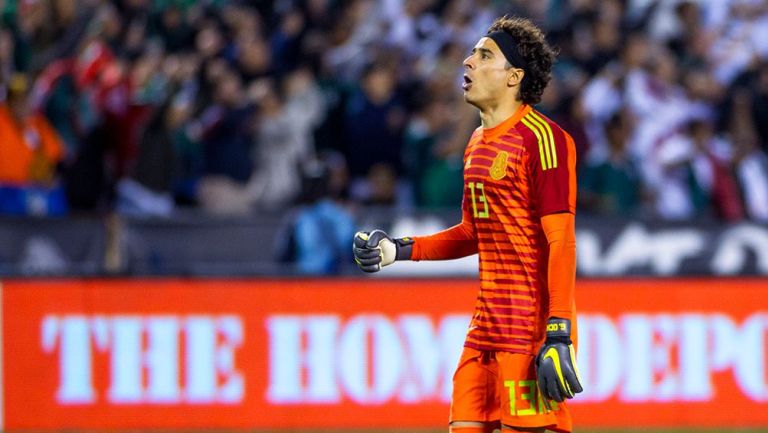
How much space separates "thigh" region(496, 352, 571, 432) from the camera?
5.42m

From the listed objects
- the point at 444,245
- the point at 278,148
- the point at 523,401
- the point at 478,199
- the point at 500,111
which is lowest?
the point at 523,401

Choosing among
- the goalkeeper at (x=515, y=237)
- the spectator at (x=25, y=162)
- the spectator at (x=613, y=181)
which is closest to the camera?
the goalkeeper at (x=515, y=237)

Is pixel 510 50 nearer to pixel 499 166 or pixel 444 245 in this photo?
pixel 499 166

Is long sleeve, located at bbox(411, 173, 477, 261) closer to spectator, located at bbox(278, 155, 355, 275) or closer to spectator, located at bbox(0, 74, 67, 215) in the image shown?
spectator, located at bbox(278, 155, 355, 275)

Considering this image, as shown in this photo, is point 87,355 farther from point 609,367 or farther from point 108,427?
point 609,367

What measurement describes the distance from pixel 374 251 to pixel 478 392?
710 mm

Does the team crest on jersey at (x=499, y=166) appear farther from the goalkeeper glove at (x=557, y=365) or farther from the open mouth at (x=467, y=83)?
the goalkeeper glove at (x=557, y=365)

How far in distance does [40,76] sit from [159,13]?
155 centimetres

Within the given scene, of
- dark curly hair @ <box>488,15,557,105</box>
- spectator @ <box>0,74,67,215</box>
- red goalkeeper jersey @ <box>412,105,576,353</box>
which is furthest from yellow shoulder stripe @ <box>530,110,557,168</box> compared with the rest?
spectator @ <box>0,74,67,215</box>

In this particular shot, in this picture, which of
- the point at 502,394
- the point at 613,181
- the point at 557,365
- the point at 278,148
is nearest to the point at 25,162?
the point at 278,148

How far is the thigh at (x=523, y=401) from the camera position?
213 inches

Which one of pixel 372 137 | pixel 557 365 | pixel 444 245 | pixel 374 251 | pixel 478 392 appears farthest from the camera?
pixel 372 137

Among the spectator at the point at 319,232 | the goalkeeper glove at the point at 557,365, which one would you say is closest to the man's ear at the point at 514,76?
the goalkeeper glove at the point at 557,365

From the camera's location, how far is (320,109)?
1309cm
